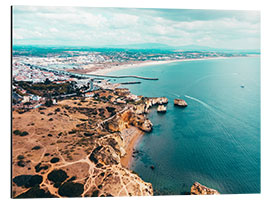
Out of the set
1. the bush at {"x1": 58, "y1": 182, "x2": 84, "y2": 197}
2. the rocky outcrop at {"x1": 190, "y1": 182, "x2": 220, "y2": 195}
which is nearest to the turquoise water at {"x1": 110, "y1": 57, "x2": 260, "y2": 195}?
the rocky outcrop at {"x1": 190, "y1": 182, "x2": 220, "y2": 195}

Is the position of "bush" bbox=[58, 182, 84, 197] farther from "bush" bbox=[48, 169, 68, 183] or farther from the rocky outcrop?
the rocky outcrop

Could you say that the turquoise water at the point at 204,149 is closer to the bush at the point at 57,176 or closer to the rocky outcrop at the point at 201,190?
the rocky outcrop at the point at 201,190

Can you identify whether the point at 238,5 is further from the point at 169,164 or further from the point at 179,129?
the point at 179,129

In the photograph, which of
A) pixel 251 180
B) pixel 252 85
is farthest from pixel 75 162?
pixel 252 85

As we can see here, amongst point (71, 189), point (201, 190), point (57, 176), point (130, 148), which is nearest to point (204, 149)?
point (201, 190)

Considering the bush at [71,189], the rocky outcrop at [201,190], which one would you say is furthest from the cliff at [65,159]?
the rocky outcrop at [201,190]

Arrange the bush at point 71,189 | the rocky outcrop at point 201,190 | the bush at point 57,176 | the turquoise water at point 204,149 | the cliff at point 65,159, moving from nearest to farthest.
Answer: the bush at point 71,189
the cliff at point 65,159
the bush at point 57,176
the rocky outcrop at point 201,190
the turquoise water at point 204,149

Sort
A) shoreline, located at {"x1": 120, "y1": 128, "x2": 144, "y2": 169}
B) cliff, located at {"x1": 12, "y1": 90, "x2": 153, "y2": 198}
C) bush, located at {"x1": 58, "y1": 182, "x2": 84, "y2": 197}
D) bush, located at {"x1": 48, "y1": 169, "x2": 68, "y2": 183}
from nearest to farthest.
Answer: bush, located at {"x1": 58, "y1": 182, "x2": 84, "y2": 197} → cliff, located at {"x1": 12, "y1": 90, "x2": 153, "y2": 198} → bush, located at {"x1": 48, "y1": 169, "x2": 68, "y2": 183} → shoreline, located at {"x1": 120, "y1": 128, "x2": 144, "y2": 169}

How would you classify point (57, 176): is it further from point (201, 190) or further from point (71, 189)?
point (201, 190)
